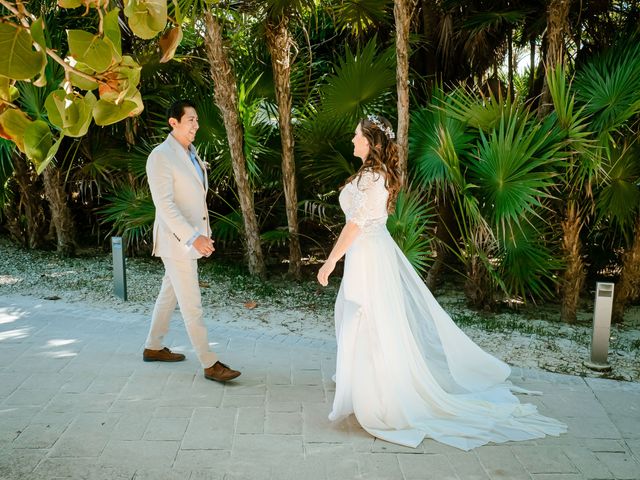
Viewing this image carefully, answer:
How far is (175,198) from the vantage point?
486 centimetres

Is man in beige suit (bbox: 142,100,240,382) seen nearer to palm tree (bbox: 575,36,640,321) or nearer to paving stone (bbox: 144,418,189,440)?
paving stone (bbox: 144,418,189,440)

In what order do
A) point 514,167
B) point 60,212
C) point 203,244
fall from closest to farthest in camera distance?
point 203,244 → point 514,167 → point 60,212

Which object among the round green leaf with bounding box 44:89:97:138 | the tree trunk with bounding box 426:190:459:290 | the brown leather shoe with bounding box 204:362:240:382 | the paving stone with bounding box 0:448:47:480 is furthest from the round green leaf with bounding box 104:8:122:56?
the tree trunk with bounding box 426:190:459:290

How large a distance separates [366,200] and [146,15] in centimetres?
324

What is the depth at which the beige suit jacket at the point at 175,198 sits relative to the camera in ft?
15.4

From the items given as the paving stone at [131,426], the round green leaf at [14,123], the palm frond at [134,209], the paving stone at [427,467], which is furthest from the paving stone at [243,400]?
the palm frond at [134,209]

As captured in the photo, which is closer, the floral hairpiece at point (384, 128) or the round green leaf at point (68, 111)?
the round green leaf at point (68, 111)

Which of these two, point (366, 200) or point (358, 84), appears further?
point (358, 84)

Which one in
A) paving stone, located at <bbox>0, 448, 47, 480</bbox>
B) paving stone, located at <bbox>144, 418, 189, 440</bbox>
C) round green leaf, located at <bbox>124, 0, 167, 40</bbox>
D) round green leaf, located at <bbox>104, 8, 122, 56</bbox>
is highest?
round green leaf, located at <bbox>124, 0, 167, 40</bbox>

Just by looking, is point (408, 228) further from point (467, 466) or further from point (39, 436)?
point (39, 436)

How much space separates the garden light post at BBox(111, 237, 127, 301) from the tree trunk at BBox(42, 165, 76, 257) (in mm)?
2739

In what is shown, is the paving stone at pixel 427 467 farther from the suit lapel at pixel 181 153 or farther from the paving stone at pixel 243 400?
the suit lapel at pixel 181 153

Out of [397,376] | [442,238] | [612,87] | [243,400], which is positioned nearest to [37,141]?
[397,376]

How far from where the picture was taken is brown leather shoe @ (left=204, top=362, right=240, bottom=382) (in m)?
4.90
